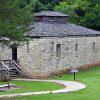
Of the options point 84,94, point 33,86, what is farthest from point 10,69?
point 84,94

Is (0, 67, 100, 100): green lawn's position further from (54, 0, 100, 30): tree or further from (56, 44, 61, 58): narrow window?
(54, 0, 100, 30): tree

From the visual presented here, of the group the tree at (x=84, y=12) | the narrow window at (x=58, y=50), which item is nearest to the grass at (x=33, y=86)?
the narrow window at (x=58, y=50)

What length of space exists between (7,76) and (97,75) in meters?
8.48

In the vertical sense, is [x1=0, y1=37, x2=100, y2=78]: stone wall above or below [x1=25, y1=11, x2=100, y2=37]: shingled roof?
below

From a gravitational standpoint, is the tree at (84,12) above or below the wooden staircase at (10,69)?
above

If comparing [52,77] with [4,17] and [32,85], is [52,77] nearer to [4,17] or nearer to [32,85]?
[32,85]

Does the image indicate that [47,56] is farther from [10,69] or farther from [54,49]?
[10,69]

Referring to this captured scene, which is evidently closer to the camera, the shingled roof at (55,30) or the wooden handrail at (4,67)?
the wooden handrail at (4,67)

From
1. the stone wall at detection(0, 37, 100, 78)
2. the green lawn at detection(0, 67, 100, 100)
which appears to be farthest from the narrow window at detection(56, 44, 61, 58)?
the green lawn at detection(0, 67, 100, 100)

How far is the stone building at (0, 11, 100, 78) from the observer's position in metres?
44.4

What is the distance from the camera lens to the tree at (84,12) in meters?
64.6

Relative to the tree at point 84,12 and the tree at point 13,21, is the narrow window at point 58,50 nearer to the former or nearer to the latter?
the tree at point 13,21

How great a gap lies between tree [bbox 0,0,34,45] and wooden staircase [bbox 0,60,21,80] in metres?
11.9

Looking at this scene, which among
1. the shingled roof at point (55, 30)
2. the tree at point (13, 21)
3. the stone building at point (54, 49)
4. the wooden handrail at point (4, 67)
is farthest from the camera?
the shingled roof at point (55, 30)
